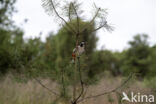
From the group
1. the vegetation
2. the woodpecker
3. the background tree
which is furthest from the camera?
the background tree

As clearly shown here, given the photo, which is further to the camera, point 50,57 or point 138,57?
point 138,57

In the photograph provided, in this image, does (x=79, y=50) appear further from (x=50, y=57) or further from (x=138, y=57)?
(x=138, y=57)

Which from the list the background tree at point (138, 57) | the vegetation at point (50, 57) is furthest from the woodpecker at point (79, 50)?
the background tree at point (138, 57)

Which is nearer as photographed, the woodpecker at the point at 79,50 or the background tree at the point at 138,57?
the woodpecker at the point at 79,50

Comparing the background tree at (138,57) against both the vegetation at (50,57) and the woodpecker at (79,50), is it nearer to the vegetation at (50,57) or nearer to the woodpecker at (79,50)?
the vegetation at (50,57)

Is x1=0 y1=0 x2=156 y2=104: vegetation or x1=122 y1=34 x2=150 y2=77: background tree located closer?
x1=0 y1=0 x2=156 y2=104: vegetation

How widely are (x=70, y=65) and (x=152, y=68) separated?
28.9m

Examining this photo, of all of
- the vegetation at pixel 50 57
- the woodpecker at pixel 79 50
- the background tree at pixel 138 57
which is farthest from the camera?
the background tree at pixel 138 57

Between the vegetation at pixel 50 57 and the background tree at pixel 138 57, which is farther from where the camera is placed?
the background tree at pixel 138 57

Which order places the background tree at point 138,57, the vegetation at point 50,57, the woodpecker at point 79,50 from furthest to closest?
the background tree at point 138,57 < the vegetation at point 50,57 < the woodpecker at point 79,50

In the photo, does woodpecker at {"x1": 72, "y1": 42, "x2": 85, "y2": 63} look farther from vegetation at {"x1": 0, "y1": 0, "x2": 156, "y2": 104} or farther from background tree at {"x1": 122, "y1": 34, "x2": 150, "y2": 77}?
background tree at {"x1": 122, "y1": 34, "x2": 150, "y2": 77}

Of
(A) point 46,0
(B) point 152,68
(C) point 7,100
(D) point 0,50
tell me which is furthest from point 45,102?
(B) point 152,68

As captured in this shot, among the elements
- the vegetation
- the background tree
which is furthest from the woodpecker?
the background tree

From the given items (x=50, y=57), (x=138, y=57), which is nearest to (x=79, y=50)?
(x=50, y=57)
